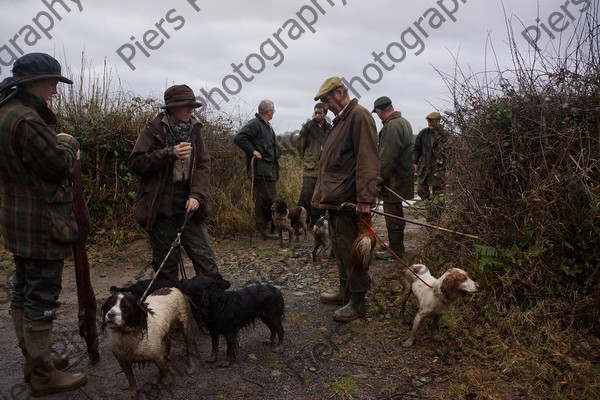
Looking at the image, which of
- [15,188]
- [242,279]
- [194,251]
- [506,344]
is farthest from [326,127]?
[15,188]

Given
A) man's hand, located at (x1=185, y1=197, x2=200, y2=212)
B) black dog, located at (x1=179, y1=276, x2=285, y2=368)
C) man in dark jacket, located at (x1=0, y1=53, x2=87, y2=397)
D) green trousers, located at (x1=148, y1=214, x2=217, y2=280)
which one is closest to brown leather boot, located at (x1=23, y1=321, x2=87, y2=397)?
man in dark jacket, located at (x1=0, y1=53, x2=87, y2=397)

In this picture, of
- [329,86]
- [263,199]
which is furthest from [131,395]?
[263,199]

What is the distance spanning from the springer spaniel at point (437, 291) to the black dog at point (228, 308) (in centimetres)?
135

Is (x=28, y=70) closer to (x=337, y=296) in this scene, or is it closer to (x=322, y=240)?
(x=337, y=296)

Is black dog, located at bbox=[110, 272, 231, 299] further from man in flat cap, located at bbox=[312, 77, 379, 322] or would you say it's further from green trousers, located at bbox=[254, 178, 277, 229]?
green trousers, located at bbox=[254, 178, 277, 229]

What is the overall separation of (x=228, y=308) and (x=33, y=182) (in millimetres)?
1777

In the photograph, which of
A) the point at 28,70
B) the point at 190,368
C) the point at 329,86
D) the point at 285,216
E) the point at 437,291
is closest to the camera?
the point at 28,70

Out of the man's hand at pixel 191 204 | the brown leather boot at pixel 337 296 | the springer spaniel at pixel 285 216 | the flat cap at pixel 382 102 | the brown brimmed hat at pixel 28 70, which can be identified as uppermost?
the flat cap at pixel 382 102

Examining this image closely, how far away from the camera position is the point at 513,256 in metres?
4.04

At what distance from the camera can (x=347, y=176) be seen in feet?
13.5

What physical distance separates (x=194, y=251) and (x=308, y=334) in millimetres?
1481

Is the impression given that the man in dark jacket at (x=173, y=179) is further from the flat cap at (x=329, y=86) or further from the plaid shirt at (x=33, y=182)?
the flat cap at (x=329, y=86)

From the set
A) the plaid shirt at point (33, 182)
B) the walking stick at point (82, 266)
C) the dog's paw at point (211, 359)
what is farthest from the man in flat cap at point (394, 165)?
the plaid shirt at point (33, 182)

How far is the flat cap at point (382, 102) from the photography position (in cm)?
648
